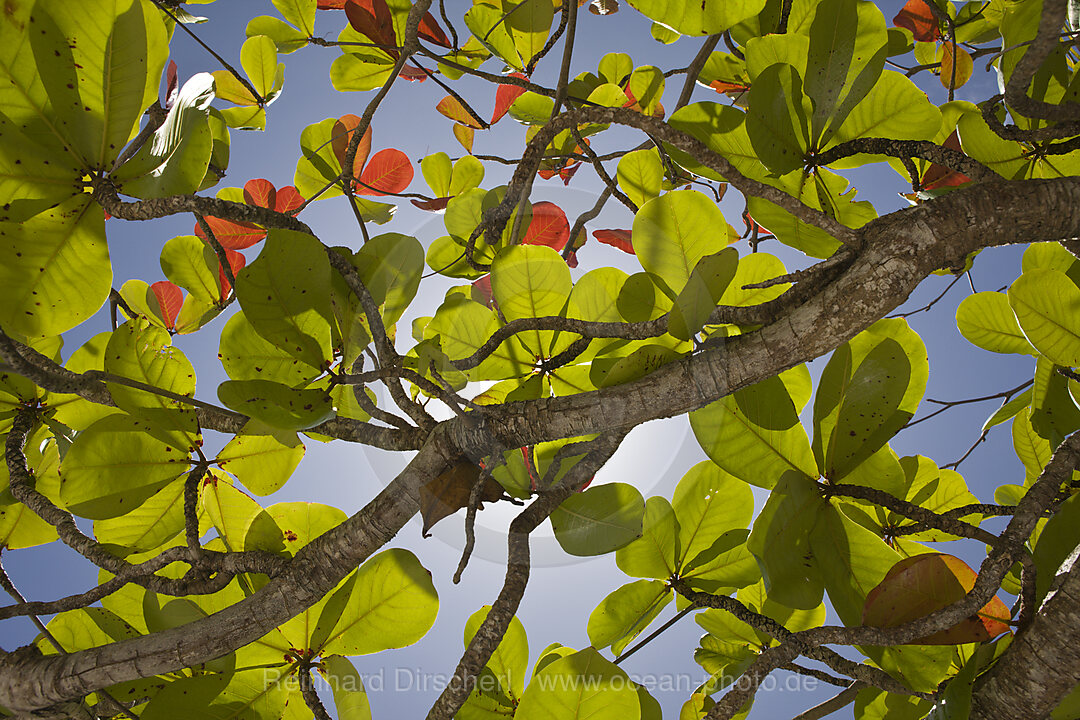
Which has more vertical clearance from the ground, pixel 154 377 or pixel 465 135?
pixel 465 135

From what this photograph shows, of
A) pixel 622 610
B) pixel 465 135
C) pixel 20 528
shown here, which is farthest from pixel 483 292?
pixel 20 528

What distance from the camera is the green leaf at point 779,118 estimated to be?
44cm

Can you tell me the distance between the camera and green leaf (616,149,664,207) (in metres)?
0.61

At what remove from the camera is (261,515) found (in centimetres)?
53

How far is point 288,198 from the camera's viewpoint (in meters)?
0.86

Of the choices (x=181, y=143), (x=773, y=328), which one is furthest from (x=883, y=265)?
(x=181, y=143)

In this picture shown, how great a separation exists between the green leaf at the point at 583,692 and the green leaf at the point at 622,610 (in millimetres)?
88

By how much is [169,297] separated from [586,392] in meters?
0.64

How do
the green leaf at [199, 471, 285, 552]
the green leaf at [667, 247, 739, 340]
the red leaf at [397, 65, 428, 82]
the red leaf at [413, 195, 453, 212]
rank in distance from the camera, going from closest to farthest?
the green leaf at [667, 247, 739, 340]
the green leaf at [199, 471, 285, 552]
the red leaf at [413, 195, 453, 212]
the red leaf at [397, 65, 428, 82]

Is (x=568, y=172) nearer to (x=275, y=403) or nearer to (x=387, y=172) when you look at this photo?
(x=387, y=172)

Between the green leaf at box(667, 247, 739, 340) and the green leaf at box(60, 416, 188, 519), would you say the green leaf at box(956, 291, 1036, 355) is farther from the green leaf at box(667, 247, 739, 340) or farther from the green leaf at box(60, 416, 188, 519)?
the green leaf at box(60, 416, 188, 519)

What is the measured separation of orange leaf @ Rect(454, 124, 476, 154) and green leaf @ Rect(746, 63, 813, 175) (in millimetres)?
632

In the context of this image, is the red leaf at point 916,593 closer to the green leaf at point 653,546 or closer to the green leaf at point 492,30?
the green leaf at point 653,546

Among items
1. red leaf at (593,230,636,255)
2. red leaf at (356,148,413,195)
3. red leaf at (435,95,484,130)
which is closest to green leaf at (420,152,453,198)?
red leaf at (356,148,413,195)
